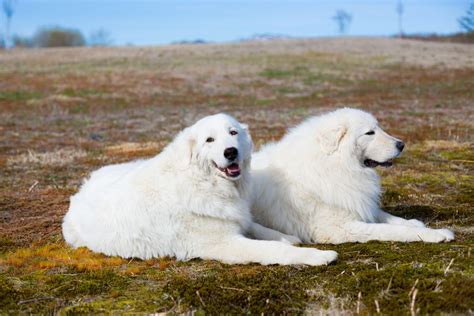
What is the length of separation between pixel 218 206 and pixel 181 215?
1.35ft

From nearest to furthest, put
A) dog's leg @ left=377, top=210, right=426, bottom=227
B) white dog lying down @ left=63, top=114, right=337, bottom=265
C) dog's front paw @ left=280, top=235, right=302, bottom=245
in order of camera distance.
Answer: white dog lying down @ left=63, top=114, right=337, bottom=265 < dog's front paw @ left=280, top=235, right=302, bottom=245 < dog's leg @ left=377, top=210, right=426, bottom=227

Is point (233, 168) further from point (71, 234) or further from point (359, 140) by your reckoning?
point (71, 234)

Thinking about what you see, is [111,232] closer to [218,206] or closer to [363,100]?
[218,206]

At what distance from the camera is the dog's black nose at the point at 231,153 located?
17.7 ft

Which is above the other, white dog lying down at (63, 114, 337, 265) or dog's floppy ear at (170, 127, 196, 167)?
dog's floppy ear at (170, 127, 196, 167)

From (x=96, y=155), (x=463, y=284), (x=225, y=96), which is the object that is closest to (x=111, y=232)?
(x=463, y=284)

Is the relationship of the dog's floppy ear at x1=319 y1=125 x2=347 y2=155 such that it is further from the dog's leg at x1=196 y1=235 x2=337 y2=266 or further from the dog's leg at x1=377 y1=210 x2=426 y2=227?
the dog's leg at x1=196 y1=235 x2=337 y2=266

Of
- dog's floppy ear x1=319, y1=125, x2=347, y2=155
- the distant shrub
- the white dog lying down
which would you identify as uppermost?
the distant shrub

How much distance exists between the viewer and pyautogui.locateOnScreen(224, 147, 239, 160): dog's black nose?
5.40 metres

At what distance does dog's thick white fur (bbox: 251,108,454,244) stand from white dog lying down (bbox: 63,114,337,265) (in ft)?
1.53

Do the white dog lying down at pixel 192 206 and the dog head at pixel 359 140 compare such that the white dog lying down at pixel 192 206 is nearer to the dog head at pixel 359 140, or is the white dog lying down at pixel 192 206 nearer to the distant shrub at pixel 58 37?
the dog head at pixel 359 140

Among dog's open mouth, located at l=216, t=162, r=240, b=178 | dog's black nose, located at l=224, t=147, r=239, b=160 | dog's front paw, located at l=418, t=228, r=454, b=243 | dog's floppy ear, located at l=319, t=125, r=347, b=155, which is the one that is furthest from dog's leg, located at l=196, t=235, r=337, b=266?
dog's floppy ear, located at l=319, t=125, r=347, b=155

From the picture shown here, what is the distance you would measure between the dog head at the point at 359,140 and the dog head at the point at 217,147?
1.16 metres

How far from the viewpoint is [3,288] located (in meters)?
4.85
